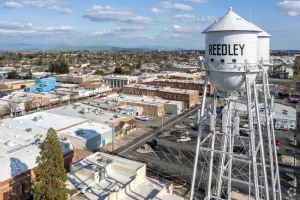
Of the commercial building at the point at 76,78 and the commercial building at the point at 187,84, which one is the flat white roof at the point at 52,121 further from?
the commercial building at the point at 76,78

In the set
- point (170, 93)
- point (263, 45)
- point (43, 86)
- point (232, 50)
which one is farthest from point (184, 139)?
point (43, 86)

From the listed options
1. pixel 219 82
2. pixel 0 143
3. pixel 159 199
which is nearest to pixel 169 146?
pixel 159 199

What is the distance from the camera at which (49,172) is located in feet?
52.9

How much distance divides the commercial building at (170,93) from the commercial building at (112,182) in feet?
103

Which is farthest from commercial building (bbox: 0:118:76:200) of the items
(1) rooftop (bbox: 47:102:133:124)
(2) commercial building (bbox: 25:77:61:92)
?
(2) commercial building (bbox: 25:77:61:92)

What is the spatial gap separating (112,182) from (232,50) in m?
13.4

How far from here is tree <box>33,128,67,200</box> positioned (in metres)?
15.9

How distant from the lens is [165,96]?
186 ft

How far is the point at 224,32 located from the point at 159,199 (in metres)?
12.1

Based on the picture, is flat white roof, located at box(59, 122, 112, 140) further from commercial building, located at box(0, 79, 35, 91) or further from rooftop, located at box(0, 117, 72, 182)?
commercial building, located at box(0, 79, 35, 91)

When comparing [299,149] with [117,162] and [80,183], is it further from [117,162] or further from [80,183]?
[80,183]

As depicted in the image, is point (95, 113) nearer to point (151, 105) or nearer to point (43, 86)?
point (151, 105)

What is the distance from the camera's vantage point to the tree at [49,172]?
15.9 m

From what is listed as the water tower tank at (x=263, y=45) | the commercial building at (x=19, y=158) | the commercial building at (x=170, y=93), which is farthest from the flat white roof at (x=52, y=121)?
the water tower tank at (x=263, y=45)
